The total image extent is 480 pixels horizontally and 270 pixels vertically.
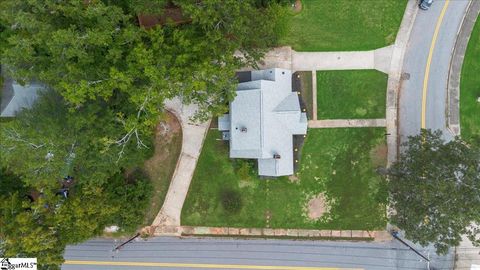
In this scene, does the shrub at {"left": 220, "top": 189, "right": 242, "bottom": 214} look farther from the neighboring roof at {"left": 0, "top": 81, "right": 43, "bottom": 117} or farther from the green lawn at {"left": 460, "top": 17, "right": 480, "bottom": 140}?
the green lawn at {"left": 460, "top": 17, "right": 480, "bottom": 140}

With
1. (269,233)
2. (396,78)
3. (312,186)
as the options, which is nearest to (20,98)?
(269,233)

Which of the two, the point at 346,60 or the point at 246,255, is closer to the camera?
the point at 346,60

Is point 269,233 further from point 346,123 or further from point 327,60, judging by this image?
point 327,60

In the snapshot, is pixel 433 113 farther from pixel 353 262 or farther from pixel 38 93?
pixel 38 93

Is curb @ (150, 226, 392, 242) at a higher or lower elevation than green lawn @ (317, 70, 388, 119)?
lower

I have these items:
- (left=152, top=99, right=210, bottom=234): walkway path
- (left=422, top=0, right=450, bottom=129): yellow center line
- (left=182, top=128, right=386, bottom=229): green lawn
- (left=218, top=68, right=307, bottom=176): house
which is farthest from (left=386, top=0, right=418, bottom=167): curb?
(left=152, top=99, right=210, bottom=234): walkway path

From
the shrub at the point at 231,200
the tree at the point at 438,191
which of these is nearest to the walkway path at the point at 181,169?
the shrub at the point at 231,200
